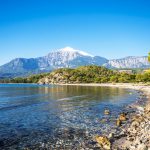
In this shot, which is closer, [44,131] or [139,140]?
[139,140]

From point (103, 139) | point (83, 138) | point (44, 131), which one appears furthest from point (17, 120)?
point (103, 139)

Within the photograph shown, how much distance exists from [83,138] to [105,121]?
49.2 feet

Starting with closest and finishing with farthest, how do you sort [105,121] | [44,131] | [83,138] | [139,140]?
[139,140] → [83,138] → [44,131] → [105,121]

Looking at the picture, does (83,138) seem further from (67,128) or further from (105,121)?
(105,121)

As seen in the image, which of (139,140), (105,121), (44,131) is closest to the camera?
(139,140)

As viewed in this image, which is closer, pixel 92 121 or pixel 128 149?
pixel 128 149

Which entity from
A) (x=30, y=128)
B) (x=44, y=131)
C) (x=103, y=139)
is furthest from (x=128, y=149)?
(x=30, y=128)

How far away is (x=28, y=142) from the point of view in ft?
124

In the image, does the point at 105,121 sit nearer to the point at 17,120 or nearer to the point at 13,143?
the point at 17,120

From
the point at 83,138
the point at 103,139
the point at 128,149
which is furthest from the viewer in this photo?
the point at 83,138

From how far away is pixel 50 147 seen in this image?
3525 cm

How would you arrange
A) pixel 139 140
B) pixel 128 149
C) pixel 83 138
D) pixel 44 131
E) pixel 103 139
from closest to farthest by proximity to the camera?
1. pixel 128 149
2. pixel 139 140
3. pixel 103 139
4. pixel 83 138
5. pixel 44 131

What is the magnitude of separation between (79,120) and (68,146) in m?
19.5

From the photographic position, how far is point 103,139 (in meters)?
36.7
